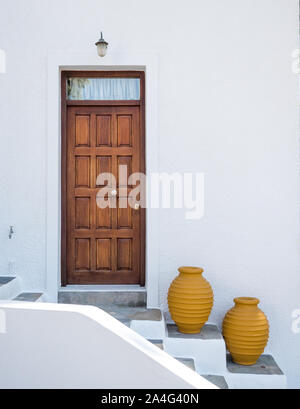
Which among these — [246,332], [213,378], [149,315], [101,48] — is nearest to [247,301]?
[246,332]

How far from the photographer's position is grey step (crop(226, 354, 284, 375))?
3890 mm

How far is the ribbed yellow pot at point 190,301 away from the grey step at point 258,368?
453 millimetres

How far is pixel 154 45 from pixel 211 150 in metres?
1.26

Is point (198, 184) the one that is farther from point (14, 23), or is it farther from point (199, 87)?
point (14, 23)

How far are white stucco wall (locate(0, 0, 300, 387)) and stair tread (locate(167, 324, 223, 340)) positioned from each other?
0.39m

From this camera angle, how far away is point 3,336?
2824 millimetres

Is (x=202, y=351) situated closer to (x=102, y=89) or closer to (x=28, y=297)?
(x=28, y=297)

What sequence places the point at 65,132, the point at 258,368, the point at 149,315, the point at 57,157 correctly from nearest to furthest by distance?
the point at 258,368 → the point at 149,315 → the point at 57,157 → the point at 65,132

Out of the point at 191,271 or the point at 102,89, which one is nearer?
the point at 191,271

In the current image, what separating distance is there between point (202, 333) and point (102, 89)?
9.23 ft

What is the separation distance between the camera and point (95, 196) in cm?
474

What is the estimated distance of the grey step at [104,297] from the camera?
14.7ft

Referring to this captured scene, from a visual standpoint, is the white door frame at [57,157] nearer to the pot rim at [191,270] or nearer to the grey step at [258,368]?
the pot rim at [191,270]
